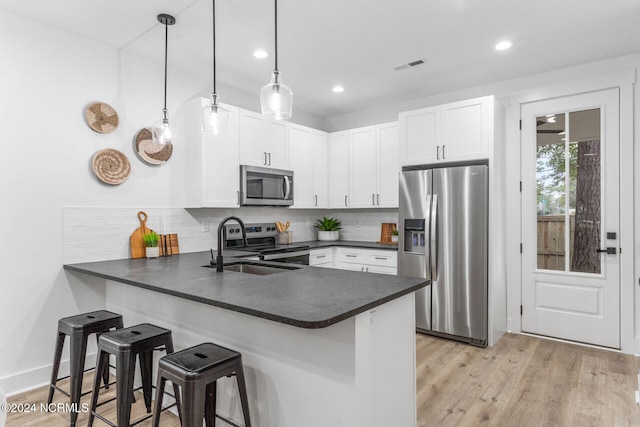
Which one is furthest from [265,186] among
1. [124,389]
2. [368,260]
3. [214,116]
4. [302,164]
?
[124,389]

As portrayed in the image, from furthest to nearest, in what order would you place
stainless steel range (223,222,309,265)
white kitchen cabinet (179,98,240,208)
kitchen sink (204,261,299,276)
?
stainless steel range (223,222,309,265), white kitchen cabinet (179,98,240,208), kitchen sink (204,261,299,276)

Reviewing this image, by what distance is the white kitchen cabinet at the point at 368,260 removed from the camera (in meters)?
4.11

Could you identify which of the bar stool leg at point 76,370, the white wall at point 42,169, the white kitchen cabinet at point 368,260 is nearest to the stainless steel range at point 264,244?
the white kitchen cabinet at point 368,260

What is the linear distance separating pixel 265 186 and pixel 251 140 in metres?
0.50

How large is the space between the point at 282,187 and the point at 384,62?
5.50ft

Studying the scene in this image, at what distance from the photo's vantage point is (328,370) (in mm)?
1578

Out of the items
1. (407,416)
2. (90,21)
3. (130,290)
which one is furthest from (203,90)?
(407,416)

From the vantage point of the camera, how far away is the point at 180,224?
11.6 feet

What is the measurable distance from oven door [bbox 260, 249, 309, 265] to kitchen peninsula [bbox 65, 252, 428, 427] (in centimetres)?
126

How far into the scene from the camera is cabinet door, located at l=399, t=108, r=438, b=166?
381 cm

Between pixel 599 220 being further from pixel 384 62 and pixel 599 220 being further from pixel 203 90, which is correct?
pixel 203 90

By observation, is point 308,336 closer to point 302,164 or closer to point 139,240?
point 139,240

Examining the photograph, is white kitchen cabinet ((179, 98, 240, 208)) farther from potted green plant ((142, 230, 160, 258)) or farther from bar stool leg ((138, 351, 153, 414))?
bar stool leg ((138, 351, 153, 414))

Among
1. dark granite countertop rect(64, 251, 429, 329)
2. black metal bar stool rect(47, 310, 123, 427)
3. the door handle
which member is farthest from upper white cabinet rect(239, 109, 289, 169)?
the door handle
